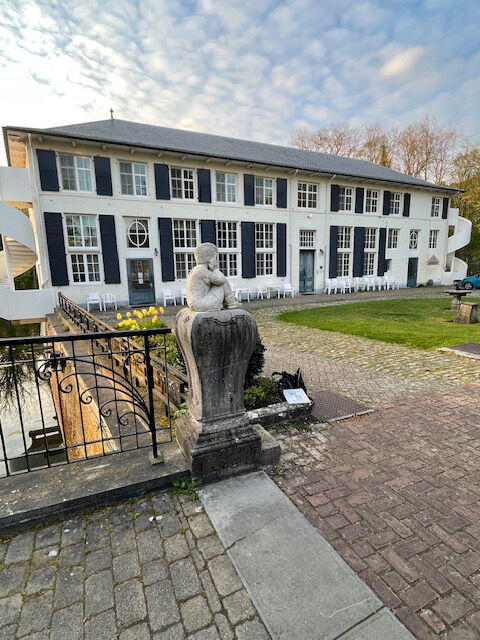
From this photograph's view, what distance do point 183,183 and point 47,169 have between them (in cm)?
592

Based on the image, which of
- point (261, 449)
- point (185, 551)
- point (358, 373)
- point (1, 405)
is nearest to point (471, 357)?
point (358, 373)

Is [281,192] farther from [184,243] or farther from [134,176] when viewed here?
[134,176]

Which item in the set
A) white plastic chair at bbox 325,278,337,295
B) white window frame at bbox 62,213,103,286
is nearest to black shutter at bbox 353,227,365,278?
white plastic chair at bbox 325,278,337,295

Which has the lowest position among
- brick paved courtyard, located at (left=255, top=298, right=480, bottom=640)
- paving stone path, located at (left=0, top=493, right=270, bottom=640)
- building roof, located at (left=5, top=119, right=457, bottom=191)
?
brick paved courtyard, located at (left=255, top=298, right=480, bottom=640)

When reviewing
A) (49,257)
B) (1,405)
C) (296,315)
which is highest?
(49,257)

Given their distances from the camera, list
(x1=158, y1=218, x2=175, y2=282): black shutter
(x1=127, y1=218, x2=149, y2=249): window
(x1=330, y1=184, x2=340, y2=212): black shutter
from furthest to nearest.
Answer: (x1=330, y1=184, x2=340, y2=212): black shutter < (x1=158, y1=218, x2=175, y2=282): black shutter < (x1=127, y1=218, x2=149, y2=249): window

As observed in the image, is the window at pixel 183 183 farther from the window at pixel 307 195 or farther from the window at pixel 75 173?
the window at pixel 307 195

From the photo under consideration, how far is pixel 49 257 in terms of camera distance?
13.9 meters

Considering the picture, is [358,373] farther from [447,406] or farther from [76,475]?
[76,475]

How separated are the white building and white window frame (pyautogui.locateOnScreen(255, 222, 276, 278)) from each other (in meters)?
0.06

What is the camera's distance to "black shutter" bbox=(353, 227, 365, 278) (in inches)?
851

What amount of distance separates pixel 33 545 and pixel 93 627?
2.63 ft

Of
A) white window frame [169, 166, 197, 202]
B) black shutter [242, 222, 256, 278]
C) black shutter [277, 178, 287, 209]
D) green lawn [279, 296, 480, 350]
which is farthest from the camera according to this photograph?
black shutter [277, 178, 287, 209]

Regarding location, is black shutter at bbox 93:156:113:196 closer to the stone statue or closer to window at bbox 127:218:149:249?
window at bbox 127:218:149:249
